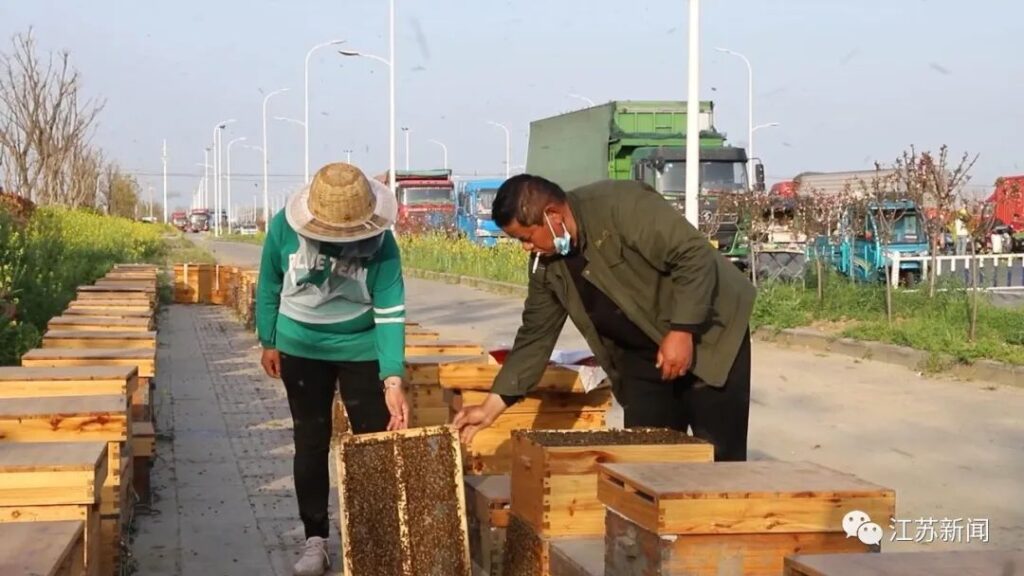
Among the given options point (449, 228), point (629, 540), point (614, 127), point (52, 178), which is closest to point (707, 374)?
point (629, 540)

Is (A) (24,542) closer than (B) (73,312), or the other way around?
(A) (24,542)

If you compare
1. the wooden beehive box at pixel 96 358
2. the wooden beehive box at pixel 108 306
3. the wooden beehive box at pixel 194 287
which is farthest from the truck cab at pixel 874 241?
the wooden beehive box at pixel 96 358

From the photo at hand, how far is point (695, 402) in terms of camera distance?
18.1 ft

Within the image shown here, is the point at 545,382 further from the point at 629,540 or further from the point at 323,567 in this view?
the point at 629,540

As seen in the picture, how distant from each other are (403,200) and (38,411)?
44.8 meters

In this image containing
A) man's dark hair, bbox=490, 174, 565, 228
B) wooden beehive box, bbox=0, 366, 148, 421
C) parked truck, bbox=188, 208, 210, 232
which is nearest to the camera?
man's dark hair, bbox=490, 174, 565, 228

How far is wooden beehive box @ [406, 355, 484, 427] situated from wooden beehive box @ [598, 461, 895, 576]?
3990 millimetres

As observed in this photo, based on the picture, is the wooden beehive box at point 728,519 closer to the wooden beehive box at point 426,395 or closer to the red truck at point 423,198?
the wooden beehive box at point 426,395

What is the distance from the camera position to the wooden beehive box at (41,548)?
3561 mm

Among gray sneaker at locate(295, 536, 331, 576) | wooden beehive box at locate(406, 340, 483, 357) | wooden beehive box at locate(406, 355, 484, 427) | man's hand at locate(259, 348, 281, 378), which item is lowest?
gray sneaker at locate(295, 536, 331, 576)

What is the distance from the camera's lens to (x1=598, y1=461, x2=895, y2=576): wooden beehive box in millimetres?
3969

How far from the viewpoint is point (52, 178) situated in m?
37.3

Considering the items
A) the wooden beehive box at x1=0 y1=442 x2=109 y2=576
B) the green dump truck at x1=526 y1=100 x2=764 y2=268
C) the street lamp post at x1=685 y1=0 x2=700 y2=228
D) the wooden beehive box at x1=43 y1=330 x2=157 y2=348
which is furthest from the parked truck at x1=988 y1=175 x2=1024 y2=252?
the wooden beehive box at x1=0 y1=442 x2=109 y2=576

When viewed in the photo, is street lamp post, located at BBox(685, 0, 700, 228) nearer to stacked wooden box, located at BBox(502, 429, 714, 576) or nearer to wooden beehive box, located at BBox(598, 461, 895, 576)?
stacked wooden box, located at BBox(502, 429, 714, 576)
